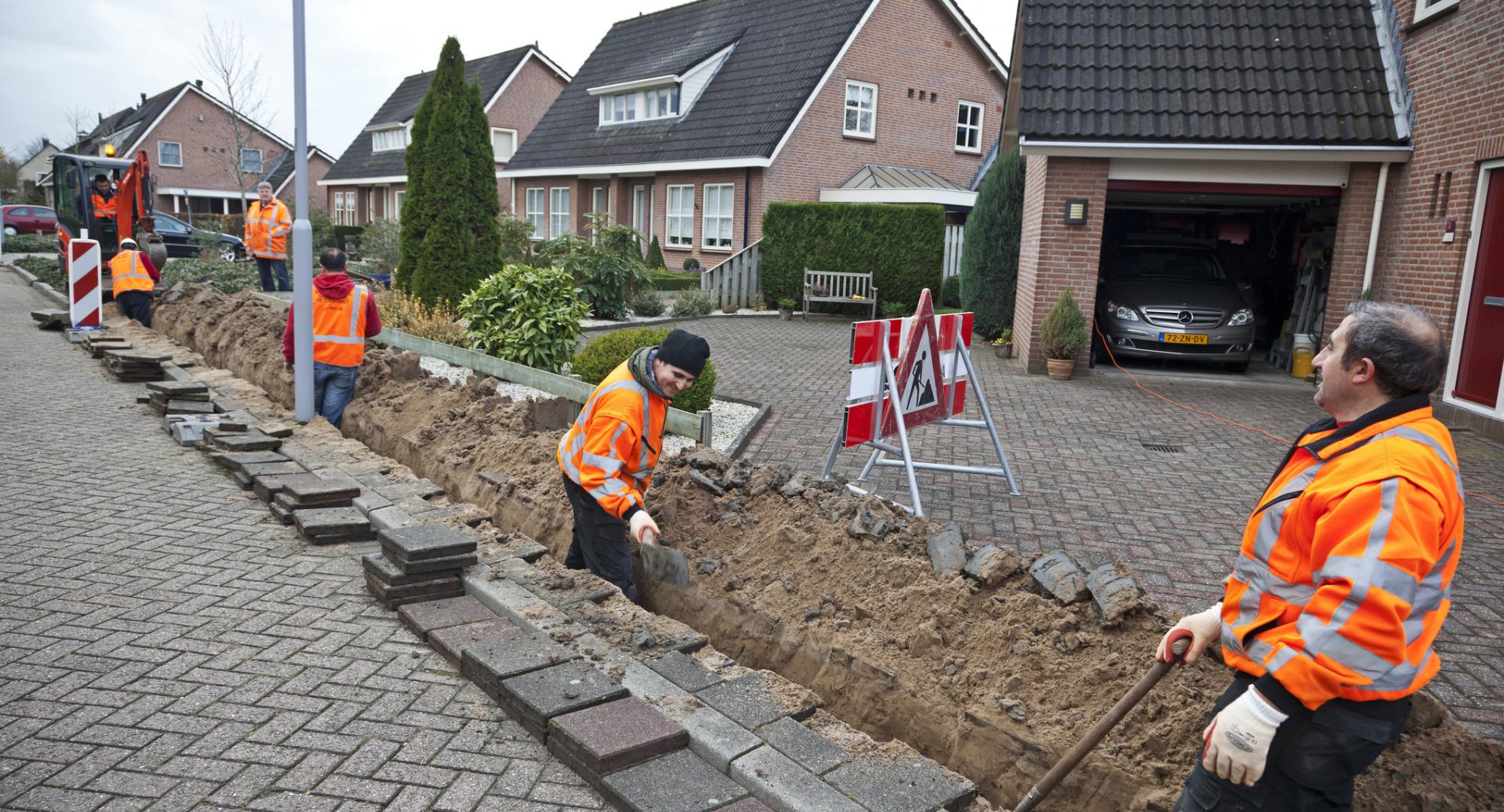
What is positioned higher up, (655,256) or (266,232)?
(266,232)

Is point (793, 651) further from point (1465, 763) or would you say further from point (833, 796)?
→ point (1465, 763)

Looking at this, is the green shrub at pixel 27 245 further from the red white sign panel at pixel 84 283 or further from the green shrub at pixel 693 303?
the green shrub at pixel 693 303

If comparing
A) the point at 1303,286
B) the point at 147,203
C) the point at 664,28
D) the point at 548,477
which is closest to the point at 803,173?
the point at 664,28

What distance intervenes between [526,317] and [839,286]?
10.7 metres

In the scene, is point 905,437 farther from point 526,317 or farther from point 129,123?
point 129,123

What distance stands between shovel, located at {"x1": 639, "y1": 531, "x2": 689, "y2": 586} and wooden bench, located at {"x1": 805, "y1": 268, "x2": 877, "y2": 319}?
15.1 m

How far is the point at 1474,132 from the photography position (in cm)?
1036

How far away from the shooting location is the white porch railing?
21188mm

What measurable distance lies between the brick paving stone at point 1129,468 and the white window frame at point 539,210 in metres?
19.8

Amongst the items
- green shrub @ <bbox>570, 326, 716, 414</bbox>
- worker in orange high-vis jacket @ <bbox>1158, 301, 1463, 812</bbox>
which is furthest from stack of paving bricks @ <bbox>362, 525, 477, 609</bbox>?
green shrub @ <bbox>570, 326, 716, 414</bbox>

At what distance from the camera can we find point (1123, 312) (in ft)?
44.8

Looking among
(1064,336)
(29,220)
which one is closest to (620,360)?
(1064,336)

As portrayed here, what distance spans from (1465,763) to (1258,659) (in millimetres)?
1190

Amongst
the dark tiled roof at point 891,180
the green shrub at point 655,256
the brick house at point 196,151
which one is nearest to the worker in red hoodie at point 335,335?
the green shrub at point 655,256
